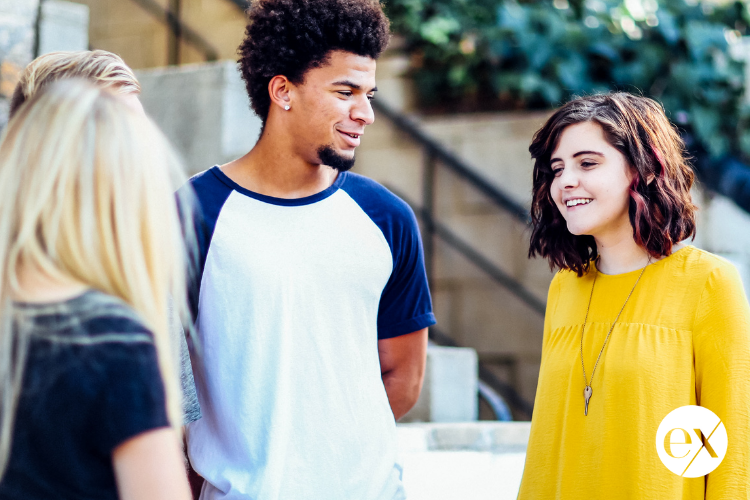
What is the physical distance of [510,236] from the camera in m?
5.95

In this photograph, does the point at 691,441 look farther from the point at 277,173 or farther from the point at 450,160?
the point at 450,160

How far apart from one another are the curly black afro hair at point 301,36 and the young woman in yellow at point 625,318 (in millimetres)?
609

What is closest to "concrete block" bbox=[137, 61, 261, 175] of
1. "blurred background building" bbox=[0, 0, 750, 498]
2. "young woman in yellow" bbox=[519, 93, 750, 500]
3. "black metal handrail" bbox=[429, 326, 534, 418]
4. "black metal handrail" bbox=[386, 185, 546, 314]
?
"blurred background building" bbox=[0, 0, 750, 498]

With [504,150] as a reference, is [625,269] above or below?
below

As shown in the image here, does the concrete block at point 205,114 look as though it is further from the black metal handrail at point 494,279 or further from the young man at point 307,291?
the young man at point 307,291

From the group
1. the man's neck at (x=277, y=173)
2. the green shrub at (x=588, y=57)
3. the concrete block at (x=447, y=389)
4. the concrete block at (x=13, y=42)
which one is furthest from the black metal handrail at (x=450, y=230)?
the man's neck at (x=277, y=173)

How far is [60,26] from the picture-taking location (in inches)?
190

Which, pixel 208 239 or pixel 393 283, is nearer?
pixel 208 239

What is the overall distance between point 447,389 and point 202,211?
2751mm

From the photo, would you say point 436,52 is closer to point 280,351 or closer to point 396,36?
point 396,36

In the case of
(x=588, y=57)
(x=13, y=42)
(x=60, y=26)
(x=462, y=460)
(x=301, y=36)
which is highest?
(x=588, y=57)

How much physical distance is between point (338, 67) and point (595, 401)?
1163mm

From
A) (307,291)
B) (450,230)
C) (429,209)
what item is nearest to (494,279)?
(450,230)

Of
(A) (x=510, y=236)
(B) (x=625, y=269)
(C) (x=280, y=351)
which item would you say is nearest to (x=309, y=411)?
(C) (x=280, y=351)
